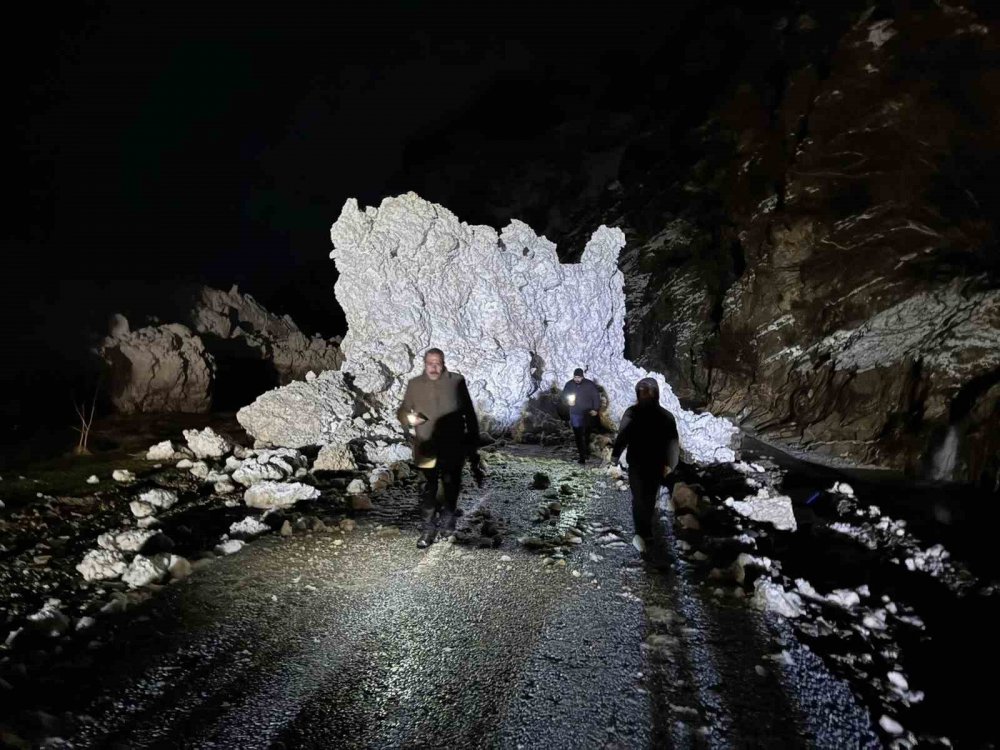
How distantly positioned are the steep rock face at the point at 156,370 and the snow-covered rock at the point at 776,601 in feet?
49.7

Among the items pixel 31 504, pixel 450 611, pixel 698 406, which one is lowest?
pixel 31 504

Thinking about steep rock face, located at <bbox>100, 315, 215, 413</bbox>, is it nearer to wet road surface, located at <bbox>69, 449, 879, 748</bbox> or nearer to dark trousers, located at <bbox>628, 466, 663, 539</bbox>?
wet road surface, located at <bbox>69, 449, 879, 748</bbox>

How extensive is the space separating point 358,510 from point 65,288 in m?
13.7

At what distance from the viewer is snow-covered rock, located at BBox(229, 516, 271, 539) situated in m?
5.65

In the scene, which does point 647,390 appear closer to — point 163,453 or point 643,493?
point 643,493

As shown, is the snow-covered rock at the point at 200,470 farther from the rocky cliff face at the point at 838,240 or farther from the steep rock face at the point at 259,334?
the rocky cliff face at the point at 838,240

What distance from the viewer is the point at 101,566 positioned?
457cm

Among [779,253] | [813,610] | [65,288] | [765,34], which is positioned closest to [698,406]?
[779,253]

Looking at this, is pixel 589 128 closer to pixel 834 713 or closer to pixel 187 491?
pixel 187 491

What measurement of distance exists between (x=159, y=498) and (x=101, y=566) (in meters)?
2.13

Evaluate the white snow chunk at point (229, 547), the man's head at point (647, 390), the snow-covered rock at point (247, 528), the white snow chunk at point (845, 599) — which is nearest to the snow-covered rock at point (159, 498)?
the snow-covered rock at point (247, 528)

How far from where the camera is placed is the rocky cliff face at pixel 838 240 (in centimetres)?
1515

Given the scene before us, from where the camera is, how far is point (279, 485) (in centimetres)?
684

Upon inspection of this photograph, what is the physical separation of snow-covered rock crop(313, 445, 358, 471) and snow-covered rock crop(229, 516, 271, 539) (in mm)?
2269
